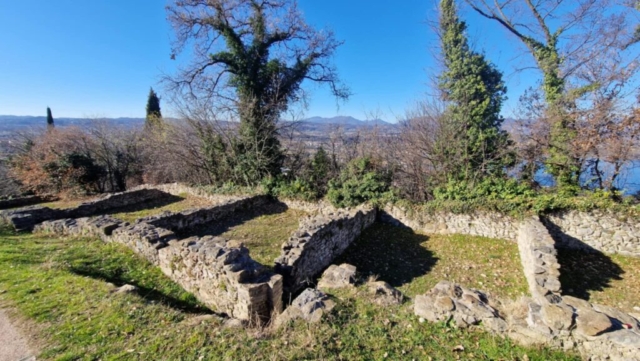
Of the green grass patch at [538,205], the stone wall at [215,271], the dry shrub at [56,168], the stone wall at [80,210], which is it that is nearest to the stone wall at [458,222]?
the green grass patch at [538,205]

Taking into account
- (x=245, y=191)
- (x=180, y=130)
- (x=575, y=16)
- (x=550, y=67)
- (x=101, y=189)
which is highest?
(x=575, y=16)

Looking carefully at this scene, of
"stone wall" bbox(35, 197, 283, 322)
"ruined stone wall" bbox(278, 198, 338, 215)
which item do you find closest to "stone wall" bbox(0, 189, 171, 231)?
"stone wall" bbox(35, 197, 283, 322)

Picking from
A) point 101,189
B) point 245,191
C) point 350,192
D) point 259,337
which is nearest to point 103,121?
point 101,189

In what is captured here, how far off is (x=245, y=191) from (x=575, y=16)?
53.0 ft

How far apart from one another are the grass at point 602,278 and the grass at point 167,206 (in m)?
14.1

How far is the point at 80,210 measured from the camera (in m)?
11.7

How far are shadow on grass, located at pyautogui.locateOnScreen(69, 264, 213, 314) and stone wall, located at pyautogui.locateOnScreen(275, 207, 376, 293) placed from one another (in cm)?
179

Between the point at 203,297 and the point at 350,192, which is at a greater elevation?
the point at 350,192

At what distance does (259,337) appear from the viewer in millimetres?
3463

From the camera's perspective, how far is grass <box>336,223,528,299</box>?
6156 millimetres

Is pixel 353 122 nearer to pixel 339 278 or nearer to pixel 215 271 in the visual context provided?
pixel 339 278

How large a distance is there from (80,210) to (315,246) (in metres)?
11.7

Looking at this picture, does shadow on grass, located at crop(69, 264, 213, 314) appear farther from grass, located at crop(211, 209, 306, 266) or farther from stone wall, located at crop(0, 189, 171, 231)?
stone wall, located at crop(0, 189, 171, 231)

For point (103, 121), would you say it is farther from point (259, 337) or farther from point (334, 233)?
point (259, 337)
